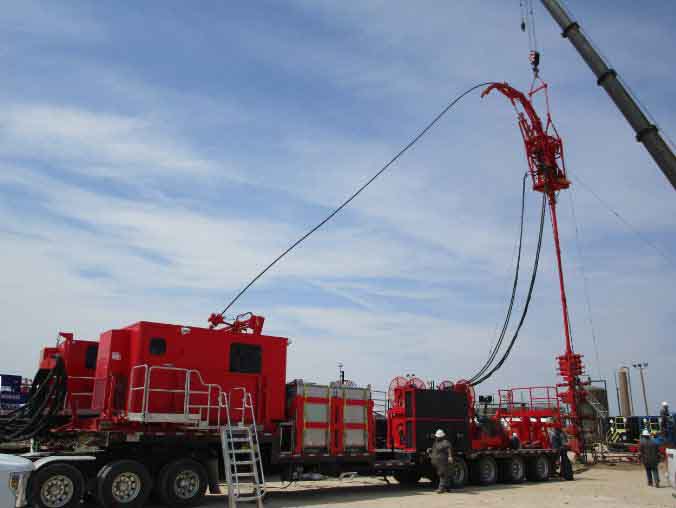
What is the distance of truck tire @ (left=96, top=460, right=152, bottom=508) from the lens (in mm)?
13273

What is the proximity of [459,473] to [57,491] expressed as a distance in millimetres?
12622

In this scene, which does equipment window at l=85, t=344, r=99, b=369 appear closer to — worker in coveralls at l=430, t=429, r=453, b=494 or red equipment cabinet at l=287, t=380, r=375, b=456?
red equipment cabinet at l=287, t=380, r=375, b=456

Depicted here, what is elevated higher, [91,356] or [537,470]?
[91,356]

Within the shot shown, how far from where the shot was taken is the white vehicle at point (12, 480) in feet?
25.9

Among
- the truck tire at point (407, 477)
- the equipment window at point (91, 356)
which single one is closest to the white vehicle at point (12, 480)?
the equipment window at point (91, 356)

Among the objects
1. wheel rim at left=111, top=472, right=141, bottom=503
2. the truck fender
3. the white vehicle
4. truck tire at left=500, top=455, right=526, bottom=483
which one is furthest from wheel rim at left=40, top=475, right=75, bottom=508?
A: truck tire at left=500, top=455, right=526, bottom=483

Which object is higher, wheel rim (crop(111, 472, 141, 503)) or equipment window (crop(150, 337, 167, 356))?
equipment window (crop(150, 337, 167, 356))

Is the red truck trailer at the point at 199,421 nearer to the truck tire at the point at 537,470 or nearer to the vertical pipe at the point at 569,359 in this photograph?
the truck tire at the point at 537,470

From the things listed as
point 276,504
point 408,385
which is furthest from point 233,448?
point 408,385

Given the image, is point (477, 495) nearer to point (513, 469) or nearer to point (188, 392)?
point (513, 469)

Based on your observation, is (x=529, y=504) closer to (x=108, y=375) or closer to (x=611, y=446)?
(x=108, y=375)

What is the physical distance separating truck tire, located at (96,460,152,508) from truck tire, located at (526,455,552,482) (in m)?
14.7

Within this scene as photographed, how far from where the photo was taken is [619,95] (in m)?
15.1

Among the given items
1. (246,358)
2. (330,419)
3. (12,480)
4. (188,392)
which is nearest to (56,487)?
(188,392)
